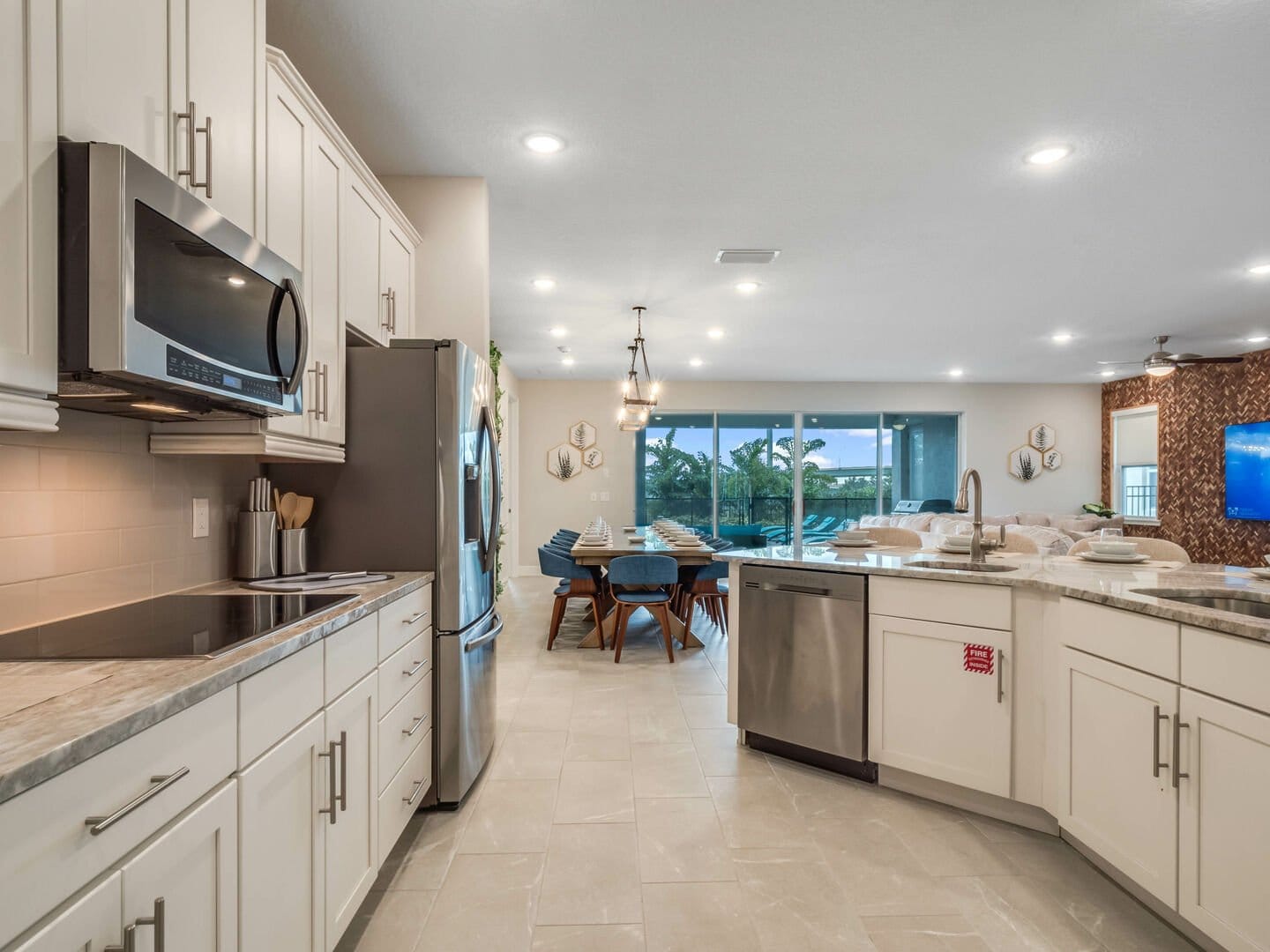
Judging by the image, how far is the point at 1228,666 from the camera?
1.67m

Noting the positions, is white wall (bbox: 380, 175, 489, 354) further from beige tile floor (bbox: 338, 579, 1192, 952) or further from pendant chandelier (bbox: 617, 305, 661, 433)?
pendant chandelier (bbox: 617, 305, 661, 433)

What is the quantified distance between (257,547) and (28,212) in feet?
4.54

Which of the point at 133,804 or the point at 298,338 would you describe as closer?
the point at 133,804

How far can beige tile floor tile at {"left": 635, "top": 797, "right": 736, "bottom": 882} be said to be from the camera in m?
2.20

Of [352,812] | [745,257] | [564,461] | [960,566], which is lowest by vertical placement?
[352,812]

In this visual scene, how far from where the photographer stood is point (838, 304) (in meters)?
5.71

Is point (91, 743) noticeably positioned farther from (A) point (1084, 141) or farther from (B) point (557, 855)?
(A) point (1084, 141)

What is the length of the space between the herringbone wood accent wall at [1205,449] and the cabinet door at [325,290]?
29.2 feet

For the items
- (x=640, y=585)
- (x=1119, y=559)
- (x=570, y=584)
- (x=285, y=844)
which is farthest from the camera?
(x=570, y=584)

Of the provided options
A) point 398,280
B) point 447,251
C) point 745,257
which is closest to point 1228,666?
point 398,280

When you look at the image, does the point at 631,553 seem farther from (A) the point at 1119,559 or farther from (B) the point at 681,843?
(A) the point at 1119,559

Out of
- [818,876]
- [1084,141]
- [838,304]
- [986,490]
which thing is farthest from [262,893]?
[986,490]

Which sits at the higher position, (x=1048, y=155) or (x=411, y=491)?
(x=1048, y=155)

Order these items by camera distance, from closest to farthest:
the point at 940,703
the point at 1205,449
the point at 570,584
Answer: the point at 940,703
the point at 570,584
the point at 1205,449
